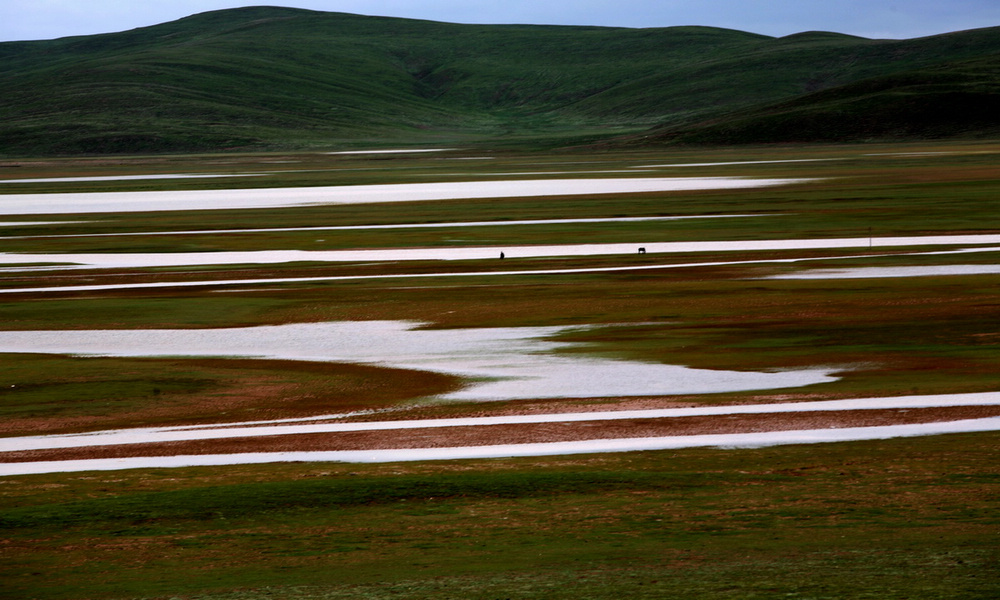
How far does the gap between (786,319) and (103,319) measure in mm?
17049

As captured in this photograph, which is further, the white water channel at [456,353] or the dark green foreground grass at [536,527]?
the white water channel at [456,353]

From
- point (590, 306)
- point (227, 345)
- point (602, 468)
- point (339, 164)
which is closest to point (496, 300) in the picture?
point (590, 306)

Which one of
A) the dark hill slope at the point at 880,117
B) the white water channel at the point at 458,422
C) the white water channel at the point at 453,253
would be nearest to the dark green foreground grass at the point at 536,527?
the white water channel at the point at 458,422

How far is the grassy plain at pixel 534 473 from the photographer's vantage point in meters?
11.1

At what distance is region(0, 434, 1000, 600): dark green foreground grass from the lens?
10711 millimetres

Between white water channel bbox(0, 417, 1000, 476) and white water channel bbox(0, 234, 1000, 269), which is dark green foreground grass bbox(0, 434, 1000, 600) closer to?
white water channel bbox(0, 417, 1000, 476)

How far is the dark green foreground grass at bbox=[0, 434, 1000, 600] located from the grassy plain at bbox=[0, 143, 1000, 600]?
0.04 meters

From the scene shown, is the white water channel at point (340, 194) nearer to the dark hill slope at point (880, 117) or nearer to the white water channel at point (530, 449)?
the white water channel at point (530, 449)

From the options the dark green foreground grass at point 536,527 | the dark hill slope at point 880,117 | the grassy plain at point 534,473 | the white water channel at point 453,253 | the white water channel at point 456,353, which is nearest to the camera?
the dark green foreground grass at point 536,527

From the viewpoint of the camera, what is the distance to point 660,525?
41.4 ft

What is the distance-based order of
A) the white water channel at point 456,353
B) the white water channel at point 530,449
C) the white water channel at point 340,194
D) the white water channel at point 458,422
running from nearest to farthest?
the white water channel at point 530,449 → the white water channel at point 458,422 → the white water channel at point 456,353 → the white water channel at point 340,194

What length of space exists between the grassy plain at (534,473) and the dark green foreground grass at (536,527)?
0.04 metres

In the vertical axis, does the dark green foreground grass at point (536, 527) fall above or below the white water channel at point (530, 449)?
above

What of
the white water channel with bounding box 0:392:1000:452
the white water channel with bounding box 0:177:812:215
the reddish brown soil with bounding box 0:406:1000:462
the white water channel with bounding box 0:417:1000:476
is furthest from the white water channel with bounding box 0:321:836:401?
the white water channel with bounding box 0:177:812:215
